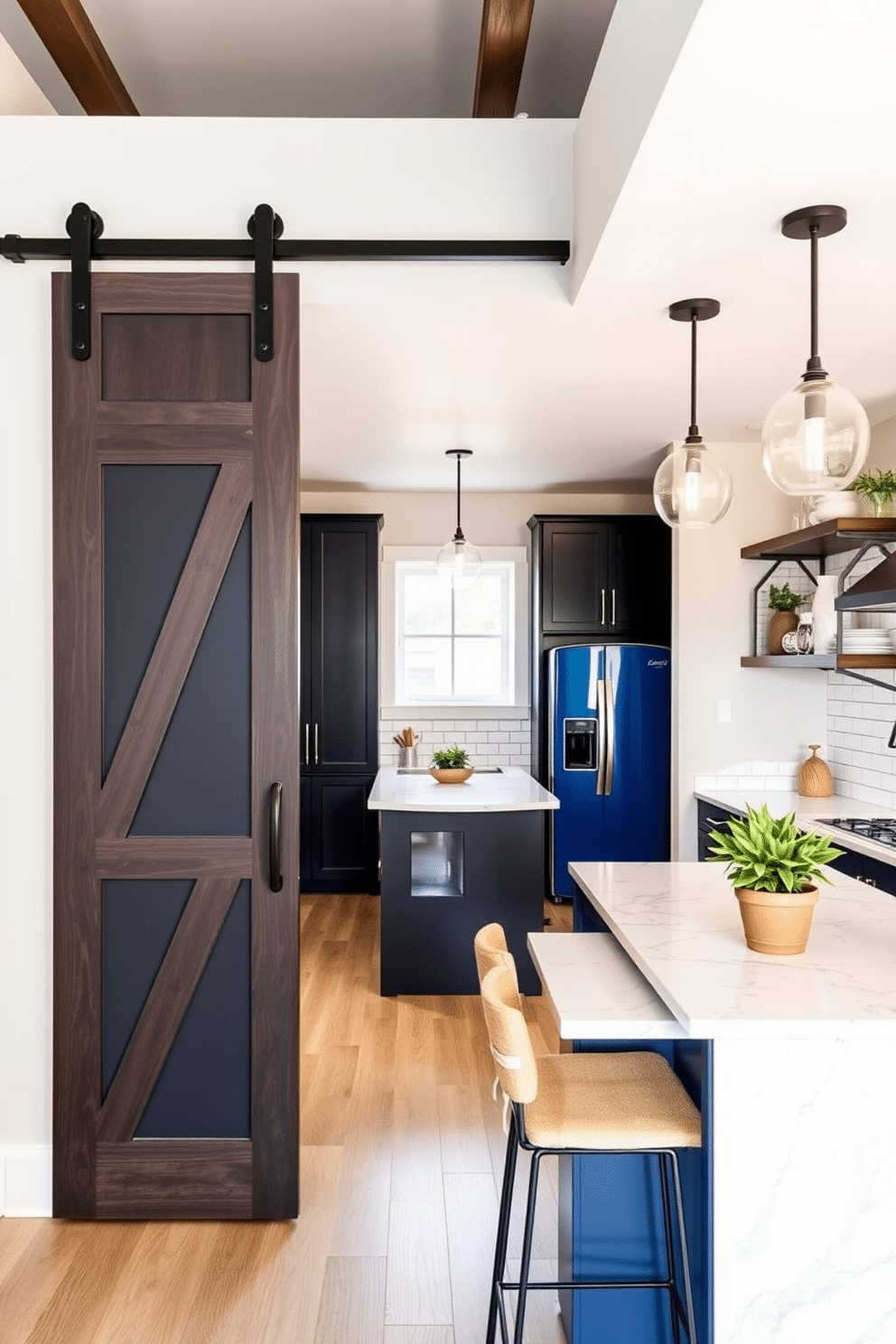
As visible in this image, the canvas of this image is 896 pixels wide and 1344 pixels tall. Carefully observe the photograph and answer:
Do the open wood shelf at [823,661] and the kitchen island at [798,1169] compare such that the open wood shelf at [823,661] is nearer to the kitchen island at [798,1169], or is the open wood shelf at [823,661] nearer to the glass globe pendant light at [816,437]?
the glass globe pendant light at [816,437]

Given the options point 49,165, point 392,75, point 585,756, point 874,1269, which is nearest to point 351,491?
point 585,756

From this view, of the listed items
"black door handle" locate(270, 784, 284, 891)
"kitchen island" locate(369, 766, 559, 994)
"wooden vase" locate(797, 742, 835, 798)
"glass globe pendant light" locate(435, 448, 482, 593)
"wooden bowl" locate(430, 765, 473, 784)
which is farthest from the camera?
"glass globe pendant light" locate(435, 448, 482, 593)

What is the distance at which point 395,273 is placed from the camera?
2895 millimetres

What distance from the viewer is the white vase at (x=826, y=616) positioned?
4359 mm

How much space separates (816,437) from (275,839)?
5.18 feet

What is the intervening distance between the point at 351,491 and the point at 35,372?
13.5ft

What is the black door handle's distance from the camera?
2.67 m

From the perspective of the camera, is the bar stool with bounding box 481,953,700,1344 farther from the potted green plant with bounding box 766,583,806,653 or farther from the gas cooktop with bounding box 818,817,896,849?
the potted green plant with bounding box 766,583,806,653

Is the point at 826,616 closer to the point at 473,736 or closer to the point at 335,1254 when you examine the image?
the point at 473,736

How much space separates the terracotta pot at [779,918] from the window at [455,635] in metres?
4.83

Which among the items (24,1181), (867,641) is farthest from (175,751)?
(867,641)

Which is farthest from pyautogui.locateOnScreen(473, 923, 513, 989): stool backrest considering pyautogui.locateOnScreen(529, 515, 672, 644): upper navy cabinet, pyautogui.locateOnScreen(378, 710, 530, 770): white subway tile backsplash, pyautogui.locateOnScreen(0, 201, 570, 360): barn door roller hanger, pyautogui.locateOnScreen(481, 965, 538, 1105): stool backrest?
pyautogui.locateOnScreen(378, 710, 530, 770): white subway tile backsplash

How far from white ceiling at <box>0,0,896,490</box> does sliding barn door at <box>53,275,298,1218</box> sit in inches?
15.7

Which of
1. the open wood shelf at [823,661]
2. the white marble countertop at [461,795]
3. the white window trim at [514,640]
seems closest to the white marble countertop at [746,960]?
the open wood shelf at [823,661]
